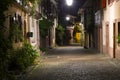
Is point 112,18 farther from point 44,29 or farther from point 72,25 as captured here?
point 72,25

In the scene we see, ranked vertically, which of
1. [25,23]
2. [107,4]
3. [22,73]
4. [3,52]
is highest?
[107,4]

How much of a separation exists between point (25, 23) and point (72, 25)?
52.6 meters

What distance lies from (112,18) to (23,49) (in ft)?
28.8

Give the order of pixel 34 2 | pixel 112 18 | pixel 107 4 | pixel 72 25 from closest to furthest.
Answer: pixel 34 2 → pixel 112 18 → pixel 107 4 → pixel 72 25

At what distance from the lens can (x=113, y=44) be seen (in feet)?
79.7

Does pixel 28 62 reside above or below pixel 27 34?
below

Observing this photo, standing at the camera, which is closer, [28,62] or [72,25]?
[28,62]

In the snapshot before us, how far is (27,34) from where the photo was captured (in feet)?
76.2

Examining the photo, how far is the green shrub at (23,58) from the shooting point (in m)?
16.5

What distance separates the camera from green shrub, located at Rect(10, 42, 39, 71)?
54.2 ft

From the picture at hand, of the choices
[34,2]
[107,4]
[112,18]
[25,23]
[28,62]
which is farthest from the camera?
[107,4]

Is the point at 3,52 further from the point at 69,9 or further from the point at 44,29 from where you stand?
the point at 69,9

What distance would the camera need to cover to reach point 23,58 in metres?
17.6

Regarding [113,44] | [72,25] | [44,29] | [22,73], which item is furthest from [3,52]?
[72,25]
